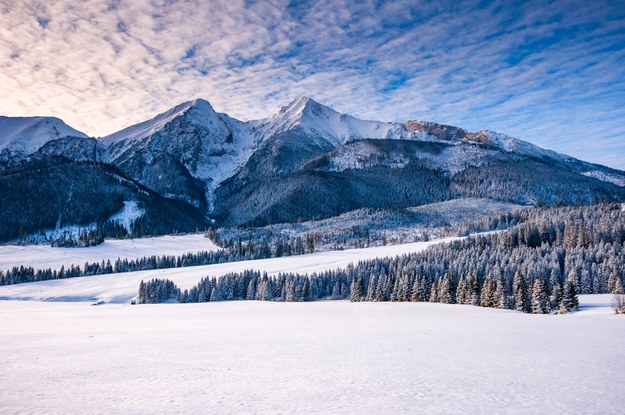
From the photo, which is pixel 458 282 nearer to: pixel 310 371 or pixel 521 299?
pixel 521 299

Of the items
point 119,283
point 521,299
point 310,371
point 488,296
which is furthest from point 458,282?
point 119,283

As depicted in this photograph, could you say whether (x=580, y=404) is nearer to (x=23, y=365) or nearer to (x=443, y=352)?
(x=443, y=352)

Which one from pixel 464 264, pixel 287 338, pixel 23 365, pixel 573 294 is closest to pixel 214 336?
pixel 287 338

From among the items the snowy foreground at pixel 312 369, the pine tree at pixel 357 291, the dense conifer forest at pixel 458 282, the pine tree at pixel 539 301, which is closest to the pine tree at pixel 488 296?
the dense conifer forest at pixel 458 282

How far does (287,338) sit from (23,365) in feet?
66.3

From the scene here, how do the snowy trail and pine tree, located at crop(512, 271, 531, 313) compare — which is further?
the snowy trail

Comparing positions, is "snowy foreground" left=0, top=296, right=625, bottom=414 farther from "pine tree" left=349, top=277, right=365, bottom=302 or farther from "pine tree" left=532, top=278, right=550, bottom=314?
"pine tree" left=349, top=277, right=365, bottom=302

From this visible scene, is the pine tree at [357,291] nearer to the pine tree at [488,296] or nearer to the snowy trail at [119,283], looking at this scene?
the pine tree at [488,296]

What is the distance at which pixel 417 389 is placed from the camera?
19375 millimetres

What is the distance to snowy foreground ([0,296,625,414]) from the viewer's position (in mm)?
17219

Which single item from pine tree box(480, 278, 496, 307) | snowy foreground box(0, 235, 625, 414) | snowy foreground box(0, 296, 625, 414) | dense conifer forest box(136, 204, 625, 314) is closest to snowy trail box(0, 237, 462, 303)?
dense conifer forest box(136, 204, 625, 314)

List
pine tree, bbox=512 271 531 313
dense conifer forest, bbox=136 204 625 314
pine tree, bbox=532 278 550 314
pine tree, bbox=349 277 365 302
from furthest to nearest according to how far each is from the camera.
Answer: pine tree, bbox=349 277 365 302, dense conifer forest, bbox=136 204 625 314, pine tree, bbox=512 271 531 313, pine tree, bbox=532 278 550 314

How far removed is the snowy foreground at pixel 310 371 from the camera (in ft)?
56.5

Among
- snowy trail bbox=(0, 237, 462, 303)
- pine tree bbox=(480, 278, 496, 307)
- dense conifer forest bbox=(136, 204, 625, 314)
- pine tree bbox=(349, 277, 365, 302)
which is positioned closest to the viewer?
dense conifer forest bbox=(136, 204, 625, 314)
